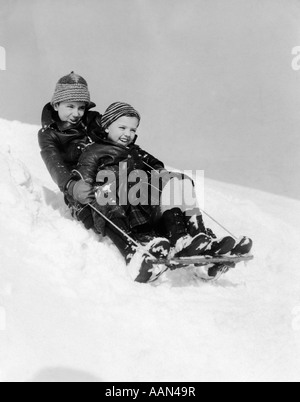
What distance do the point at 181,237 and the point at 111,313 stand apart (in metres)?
0.56

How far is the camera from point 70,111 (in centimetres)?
322

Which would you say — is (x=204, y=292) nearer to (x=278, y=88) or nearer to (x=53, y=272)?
(x=53, y=272)

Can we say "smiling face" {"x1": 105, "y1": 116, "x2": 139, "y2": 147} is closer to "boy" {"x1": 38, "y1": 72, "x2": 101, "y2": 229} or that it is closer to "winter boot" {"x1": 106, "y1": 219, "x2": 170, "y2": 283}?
"boy" {"x1": 38, "y1": 72, "x2": 101, "y2": 229}

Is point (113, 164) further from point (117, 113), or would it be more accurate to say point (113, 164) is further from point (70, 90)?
point (70, 90)

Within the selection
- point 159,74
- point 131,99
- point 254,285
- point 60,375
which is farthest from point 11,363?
point 159,74

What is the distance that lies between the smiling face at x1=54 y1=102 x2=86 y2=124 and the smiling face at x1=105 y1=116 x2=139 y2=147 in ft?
1.32

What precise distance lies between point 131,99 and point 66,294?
5.81 meters

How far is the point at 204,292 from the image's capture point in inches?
102

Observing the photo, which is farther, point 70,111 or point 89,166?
point 70,111

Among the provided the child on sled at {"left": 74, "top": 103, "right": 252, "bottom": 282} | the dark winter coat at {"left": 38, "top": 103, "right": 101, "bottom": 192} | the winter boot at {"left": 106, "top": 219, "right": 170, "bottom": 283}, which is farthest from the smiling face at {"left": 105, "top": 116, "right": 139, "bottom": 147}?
the winter boot at {"left": 106, "top": 219, "right": 170, "bottom": 283}

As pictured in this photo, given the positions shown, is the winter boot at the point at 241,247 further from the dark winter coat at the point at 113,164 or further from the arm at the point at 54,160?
the arm at the point at 54,160

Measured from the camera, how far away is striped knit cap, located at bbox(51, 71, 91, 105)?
316 centimetres

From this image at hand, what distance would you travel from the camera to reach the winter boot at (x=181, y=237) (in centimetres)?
237

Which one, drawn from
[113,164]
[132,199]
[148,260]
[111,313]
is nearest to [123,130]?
[113,164]
